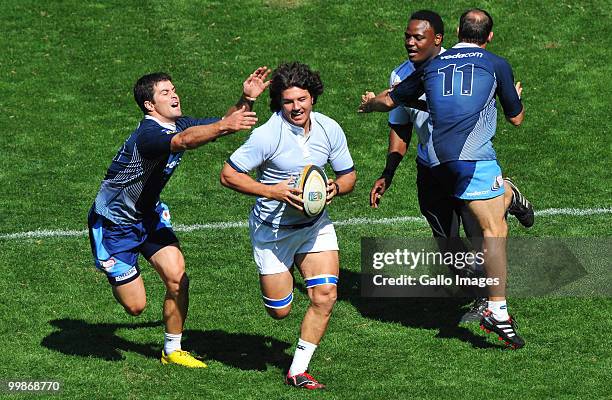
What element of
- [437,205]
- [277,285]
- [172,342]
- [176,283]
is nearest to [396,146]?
[437,205]

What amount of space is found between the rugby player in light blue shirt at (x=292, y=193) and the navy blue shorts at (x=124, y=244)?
945mm

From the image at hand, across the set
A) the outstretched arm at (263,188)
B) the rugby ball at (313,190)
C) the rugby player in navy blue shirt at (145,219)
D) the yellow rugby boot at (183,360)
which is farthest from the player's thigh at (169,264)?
the rugby ball at (313,190)

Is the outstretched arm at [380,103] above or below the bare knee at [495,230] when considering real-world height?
above

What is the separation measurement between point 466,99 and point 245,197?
5014 mm

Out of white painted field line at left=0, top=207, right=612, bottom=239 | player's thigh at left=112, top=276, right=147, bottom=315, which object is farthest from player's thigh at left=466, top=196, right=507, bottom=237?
white painted field line at left=0, top=207, right=612, bottom=239

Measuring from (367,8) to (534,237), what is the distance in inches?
306

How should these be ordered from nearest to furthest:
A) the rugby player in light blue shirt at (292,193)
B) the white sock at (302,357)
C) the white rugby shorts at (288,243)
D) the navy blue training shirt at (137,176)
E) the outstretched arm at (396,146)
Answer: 1. the rugby player in light blue shirt at (292,193)
2. the white sock at (302,357)
3. the white rugby shorts at (288,243)
4. the navy blue training shirt at (137,176)
5. the outstretched arm at (396,146)

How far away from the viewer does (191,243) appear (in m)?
13.0

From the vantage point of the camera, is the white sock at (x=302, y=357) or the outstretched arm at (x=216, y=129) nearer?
the outstretched arm at (x=216, y=129)

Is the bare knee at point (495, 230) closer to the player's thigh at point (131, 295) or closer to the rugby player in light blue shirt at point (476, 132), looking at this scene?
the rugby player in light blue shirt at point (476, 132)

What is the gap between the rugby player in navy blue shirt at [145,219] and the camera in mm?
9773

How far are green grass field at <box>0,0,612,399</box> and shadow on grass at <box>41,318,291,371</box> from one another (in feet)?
0.08

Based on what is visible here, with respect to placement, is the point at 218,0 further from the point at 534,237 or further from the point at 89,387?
the point at 89,387

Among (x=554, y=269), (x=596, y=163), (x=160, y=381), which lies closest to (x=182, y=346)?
(x=160, y=381)
